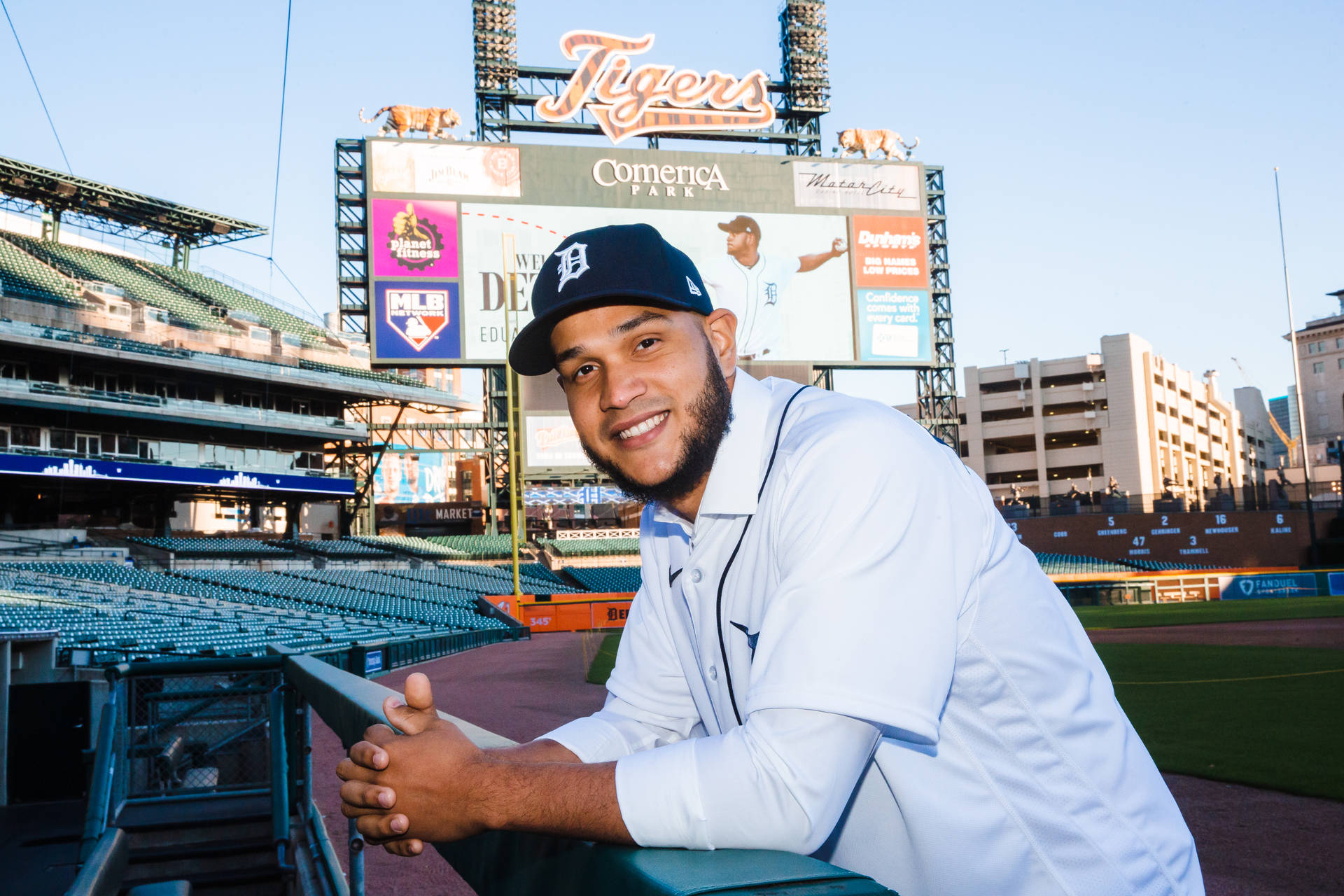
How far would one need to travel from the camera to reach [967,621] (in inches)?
51.5

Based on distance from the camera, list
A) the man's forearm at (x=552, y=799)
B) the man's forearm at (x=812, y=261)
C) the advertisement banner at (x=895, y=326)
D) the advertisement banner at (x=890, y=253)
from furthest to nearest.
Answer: the advertisement banner at (x=890, y=253) < the advertisement banner at (x=895, y=326) < the man's forearm at (x=812, y=261) < the man's forearm at (x=552, y=799)

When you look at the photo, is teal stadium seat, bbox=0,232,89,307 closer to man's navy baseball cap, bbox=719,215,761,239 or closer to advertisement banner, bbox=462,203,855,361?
advertisement banner, bbox=462,203,855,361

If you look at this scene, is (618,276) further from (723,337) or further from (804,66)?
(804,66)

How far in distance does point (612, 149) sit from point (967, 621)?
37241 millimetres

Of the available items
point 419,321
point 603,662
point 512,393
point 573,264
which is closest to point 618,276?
point 573,264

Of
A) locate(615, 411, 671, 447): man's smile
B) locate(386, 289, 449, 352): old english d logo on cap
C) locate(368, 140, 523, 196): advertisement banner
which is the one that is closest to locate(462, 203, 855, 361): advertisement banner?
locate(368, 140, 523, 196): advertisement banner

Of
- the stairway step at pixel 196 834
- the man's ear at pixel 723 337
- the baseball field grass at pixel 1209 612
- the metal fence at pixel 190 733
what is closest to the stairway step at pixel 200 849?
the stairway step at pixel 196 834

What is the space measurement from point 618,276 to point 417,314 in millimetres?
33086

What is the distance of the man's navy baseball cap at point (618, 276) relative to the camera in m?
1.59

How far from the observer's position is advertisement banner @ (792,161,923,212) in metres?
38.0

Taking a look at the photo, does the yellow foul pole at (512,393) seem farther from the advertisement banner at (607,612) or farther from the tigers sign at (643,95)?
the tigers sign at (643,95)

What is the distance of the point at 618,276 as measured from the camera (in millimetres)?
1590

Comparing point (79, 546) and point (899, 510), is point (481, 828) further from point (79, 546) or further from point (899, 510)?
point (79, 546)

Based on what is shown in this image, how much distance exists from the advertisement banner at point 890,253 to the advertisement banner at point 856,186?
784mm
